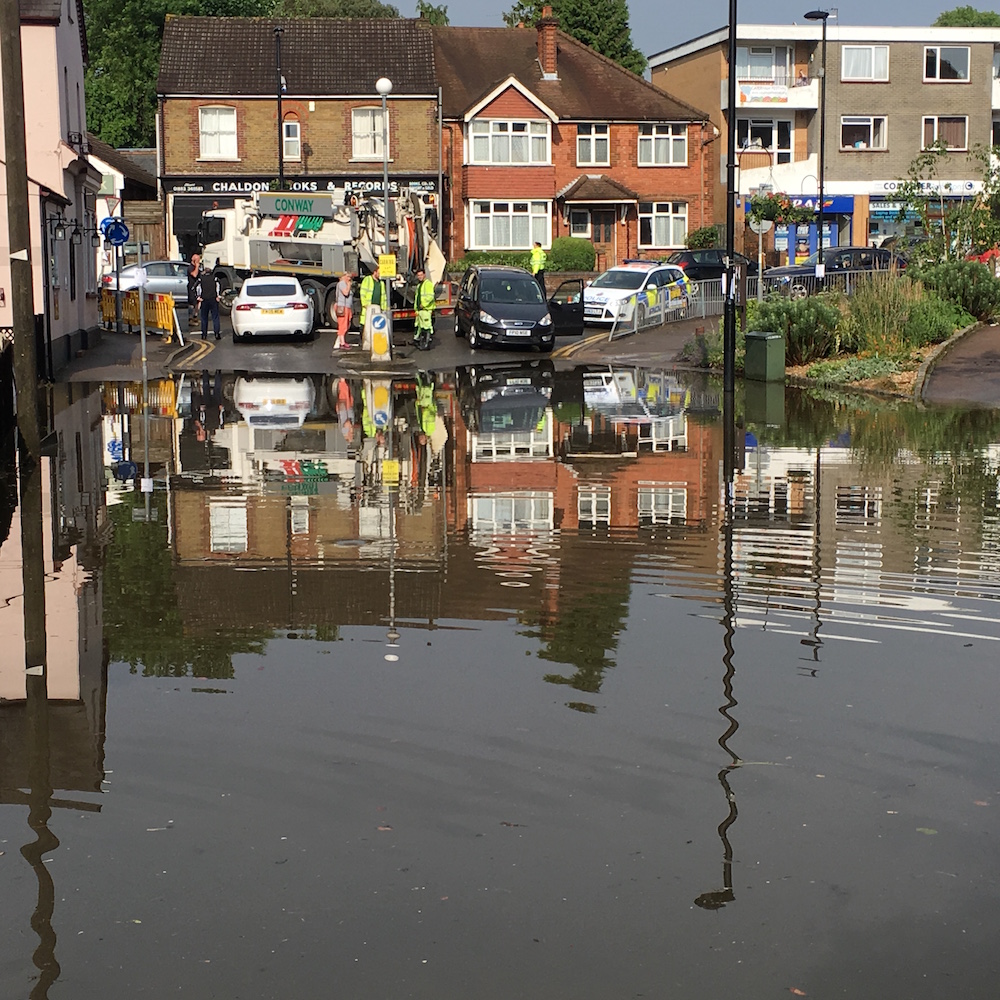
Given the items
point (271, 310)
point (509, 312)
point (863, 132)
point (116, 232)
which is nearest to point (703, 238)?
point (863, 132)

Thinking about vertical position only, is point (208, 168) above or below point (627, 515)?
above

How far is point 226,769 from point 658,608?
408 centimetres

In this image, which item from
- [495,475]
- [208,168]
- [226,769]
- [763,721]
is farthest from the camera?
[208,168]

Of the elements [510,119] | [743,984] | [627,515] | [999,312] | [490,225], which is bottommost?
[743,984]

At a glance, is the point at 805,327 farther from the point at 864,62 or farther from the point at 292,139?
the point at 864,62

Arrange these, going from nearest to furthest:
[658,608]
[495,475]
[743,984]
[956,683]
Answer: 1. [743,984]
2. [956,683]
3. [658,608]
4. [495,475]

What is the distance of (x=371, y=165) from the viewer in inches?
2194

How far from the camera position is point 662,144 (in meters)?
58.9

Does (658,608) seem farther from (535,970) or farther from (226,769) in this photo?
(535,970)

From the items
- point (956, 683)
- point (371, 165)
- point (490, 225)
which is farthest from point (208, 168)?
point (956, 683)

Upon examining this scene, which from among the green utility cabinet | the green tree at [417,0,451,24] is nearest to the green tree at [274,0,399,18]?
the green tree at [417,0,451,24]

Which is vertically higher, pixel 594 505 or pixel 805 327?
pixel 805 327

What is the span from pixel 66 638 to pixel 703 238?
5101 cm

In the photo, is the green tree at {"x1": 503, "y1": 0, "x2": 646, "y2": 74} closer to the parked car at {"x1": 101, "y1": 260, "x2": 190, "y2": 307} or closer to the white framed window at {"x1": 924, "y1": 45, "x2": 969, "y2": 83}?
the white framed window at {"x1": 924, "y1": 45, "x2": 969, "y2": 83}
